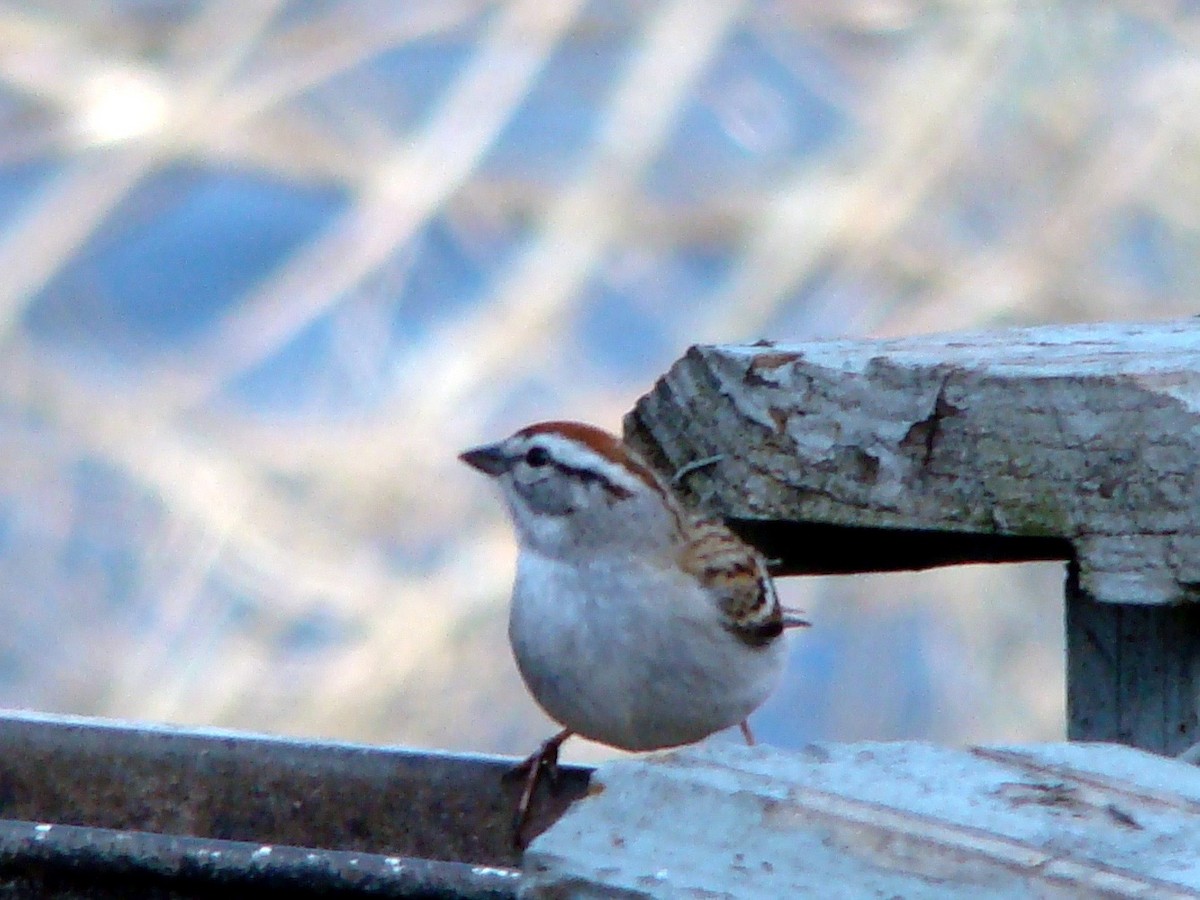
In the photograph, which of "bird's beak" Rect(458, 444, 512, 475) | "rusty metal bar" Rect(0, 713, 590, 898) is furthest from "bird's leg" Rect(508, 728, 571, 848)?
"bird's beak" Rect(458, 444, 512, 475)

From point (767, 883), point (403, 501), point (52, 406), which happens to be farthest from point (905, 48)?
point (767, 883)

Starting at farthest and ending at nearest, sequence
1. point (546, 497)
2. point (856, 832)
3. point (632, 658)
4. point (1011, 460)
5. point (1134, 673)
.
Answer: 1. point (546, 497)
2. point (632, 658)
3. point (1134, 673)
4. point (1011, 460)
5. point (856, 832)

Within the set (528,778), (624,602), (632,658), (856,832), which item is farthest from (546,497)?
(856,832)

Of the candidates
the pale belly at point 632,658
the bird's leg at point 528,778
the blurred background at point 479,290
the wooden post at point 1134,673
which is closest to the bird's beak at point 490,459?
the pale belly at point 632,658

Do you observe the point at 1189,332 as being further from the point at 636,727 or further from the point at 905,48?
the point at 905,48

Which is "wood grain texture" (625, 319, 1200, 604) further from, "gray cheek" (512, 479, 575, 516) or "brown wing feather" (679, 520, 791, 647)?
"gray cheek" (512, 479, 575, 516)

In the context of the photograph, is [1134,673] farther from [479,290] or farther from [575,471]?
[479,290]
